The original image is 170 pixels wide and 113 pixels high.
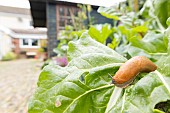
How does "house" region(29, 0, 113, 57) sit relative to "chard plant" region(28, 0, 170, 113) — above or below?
above

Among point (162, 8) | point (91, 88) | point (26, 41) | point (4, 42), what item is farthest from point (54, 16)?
point (26, 41)

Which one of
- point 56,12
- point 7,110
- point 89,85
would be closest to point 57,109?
point 89,85

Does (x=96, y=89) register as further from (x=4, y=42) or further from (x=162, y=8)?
(x=4, y=42)

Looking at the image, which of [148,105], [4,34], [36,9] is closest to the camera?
[148,105]

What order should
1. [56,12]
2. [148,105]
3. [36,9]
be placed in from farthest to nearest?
[36,9], [56,12], [148,105]

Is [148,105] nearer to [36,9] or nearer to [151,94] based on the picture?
[151,94]

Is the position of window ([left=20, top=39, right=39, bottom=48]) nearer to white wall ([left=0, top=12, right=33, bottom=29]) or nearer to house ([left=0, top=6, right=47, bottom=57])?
house ([left=0, top=6, right=47, bottom=57])

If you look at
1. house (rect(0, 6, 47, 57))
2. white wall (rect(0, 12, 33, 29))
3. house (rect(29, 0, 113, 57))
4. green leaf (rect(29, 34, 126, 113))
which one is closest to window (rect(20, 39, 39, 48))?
house (rect(0, 6, 47, 57))

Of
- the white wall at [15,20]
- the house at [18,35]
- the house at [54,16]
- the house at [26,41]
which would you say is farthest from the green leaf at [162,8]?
the white wall at [15,20]
